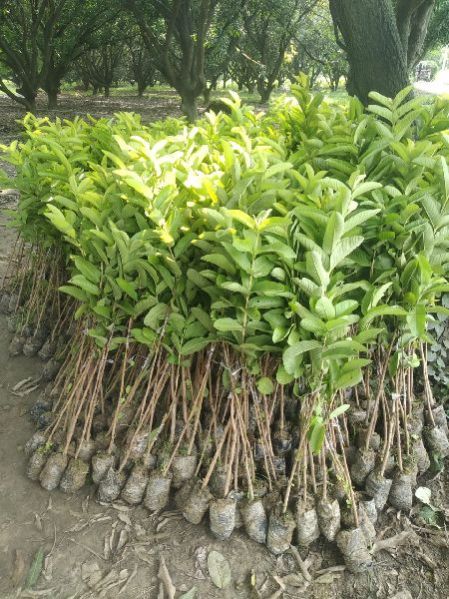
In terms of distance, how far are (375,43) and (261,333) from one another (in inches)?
105

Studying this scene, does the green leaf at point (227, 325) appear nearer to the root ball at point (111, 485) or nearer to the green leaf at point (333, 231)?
the green leaf at point (333, 231)

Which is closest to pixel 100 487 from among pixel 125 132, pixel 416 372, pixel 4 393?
pixel 4 393

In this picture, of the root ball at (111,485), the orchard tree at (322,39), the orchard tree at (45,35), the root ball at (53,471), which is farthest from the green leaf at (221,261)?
the orchard tree at (322,39)

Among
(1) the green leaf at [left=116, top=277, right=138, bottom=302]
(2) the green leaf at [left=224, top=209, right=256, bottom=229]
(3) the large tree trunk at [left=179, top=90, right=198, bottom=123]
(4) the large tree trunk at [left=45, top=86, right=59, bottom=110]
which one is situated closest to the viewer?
(2) the green leaf at [left=224, top=209, right=256, bottom=229]

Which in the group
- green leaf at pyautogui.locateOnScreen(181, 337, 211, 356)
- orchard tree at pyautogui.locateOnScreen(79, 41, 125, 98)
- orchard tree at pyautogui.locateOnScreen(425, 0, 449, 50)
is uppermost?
orchard tree at pyautogui.locateOnScreen(425, 0, 449, 50)

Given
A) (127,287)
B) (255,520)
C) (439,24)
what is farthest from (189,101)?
(255,520)

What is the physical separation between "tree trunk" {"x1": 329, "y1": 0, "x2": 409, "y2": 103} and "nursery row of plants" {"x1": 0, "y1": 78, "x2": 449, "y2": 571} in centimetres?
127

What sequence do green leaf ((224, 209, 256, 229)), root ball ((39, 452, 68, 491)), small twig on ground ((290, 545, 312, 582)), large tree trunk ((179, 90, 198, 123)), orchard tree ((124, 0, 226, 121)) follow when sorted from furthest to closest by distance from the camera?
large tree trunk ((179, 90, 198, 123)) < orchard tree ((124, 0, 226, 121)) < root ball ((39, 452, 68, 491)) < small twig on ground ((290, 545, 312, 582)) < green leaf ((224, 209, 256, 229))

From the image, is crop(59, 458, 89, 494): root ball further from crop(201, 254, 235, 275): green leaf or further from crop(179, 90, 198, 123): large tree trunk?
crop(179, 90, 198, 123): large tree trunk

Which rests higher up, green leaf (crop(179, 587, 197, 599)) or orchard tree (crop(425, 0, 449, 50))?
orchard tree (crop(425, 0, 449, 50))

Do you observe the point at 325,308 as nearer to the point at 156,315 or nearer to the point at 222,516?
the point at 156,315

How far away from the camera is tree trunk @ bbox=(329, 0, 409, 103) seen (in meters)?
3.77

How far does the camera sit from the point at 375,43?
3832mm

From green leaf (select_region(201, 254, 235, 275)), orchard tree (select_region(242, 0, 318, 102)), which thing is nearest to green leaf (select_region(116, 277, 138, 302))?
green leaf (select_region(201, 254, 235, 275))
